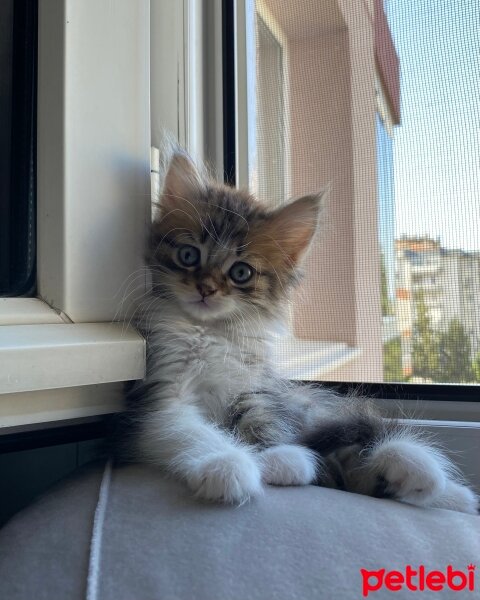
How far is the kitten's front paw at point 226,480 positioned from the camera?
2.17ft

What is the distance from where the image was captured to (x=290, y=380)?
3.96 ft

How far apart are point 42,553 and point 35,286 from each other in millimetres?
483

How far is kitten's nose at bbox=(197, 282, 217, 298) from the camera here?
1.04 m

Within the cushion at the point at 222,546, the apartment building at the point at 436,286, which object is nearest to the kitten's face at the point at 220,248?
the apartment building at the point at 436,286

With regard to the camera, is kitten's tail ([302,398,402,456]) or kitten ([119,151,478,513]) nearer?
kitten ([119,151,478,513])

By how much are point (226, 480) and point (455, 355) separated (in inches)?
23.5

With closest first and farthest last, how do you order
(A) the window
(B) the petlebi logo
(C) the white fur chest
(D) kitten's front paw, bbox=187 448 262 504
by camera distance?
(B) the petlebi logo < (D) kitten's front paw, bbox=187 448 262 504 < (A) the window < (C) the white fur chest

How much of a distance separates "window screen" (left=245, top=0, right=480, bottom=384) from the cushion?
474 mm

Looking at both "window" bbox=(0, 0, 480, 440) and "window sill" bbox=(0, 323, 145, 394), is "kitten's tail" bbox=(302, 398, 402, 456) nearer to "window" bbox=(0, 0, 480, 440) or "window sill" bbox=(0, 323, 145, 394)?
"window" bbox=(0, 0, 480, 440)

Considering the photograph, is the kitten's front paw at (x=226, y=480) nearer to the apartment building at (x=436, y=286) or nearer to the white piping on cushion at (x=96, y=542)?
the white piping on cushion at (x=96, y=542)

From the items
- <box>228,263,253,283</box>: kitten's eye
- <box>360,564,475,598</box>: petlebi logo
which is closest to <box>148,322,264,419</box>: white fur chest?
<box>228,263,253,283</box>: kitten's eye

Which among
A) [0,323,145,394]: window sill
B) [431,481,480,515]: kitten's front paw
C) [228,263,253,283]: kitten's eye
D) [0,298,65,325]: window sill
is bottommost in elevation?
[431,481,480,515]: kitten's front paw

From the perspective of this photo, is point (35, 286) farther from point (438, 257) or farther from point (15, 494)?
point (438, 257)

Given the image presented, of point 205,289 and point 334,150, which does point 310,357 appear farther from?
point 334,150
